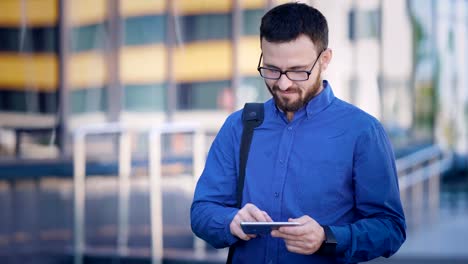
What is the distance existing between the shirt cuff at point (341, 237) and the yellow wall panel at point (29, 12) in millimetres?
4382

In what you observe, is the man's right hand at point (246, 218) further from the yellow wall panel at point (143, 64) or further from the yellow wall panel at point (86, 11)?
the yellow wall panel at point (143, 64)

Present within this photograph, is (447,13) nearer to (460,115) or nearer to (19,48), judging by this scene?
(460,115)

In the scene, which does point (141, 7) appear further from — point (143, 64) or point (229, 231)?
point (229, 231)

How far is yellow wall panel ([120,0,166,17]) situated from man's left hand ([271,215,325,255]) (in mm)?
5320

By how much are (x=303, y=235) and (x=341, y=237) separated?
13 centimetres

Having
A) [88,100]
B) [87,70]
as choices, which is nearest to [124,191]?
[88,100]

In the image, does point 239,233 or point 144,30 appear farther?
point 144,30

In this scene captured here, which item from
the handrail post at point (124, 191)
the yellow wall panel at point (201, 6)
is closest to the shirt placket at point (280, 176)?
the handrail post at point (124, 191)

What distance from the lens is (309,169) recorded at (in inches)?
113

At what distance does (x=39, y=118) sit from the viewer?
7.12 metres

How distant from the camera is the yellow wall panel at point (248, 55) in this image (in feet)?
29.4

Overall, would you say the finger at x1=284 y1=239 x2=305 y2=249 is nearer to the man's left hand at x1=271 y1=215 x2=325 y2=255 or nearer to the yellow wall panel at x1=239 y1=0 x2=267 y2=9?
the man's left hand at x1=271 y1=215 x2=325 y2=255

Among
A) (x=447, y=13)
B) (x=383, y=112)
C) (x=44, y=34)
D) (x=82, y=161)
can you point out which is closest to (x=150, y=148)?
(x=82, y=161)

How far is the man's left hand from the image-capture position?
2709 millimetres
